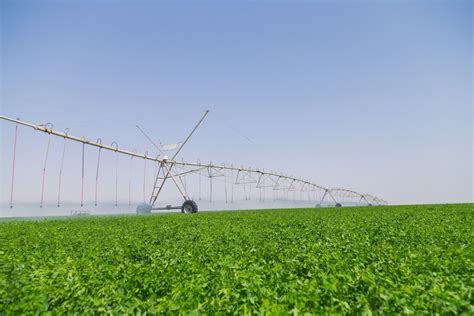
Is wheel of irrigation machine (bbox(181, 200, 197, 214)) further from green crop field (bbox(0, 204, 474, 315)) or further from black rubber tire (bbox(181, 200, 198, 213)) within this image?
green crop field (bbox(0, 204, 474, 315))

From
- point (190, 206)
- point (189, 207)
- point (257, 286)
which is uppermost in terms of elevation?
point (190, 206)

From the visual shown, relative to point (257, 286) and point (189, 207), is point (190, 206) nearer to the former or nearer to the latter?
point (189, 207)

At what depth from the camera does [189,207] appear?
2048 inches

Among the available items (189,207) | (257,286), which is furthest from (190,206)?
(257,286)

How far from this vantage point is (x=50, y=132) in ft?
126

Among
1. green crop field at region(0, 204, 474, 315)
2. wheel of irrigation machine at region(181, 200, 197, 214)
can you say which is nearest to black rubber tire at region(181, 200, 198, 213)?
wheel of irrigation machine at region(181, 200, 197, 214)

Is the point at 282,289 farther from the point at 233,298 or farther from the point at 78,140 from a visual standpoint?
the point at 78,140

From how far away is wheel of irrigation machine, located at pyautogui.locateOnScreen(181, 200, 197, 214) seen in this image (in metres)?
51.7

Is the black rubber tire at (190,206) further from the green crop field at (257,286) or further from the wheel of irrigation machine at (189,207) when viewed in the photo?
the green crop field at (257,286)

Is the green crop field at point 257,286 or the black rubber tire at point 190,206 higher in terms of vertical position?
the black rubber tire at point 190,206

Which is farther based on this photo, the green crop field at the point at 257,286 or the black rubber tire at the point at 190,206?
the black rubber tire at the point at 190,206

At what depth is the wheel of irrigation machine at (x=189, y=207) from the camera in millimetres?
51656

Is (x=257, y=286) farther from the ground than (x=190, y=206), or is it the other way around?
(x=190, y=206)

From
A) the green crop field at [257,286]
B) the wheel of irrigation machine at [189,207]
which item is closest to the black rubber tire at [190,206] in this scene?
the wheel of irrigation machine at [189,207]
